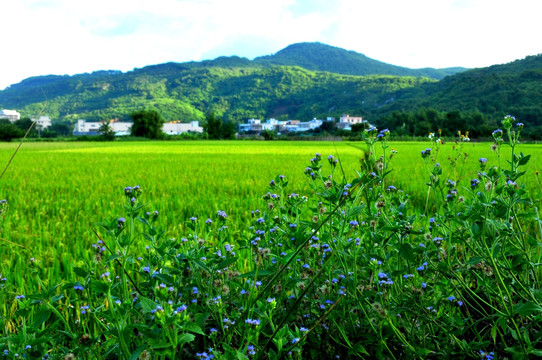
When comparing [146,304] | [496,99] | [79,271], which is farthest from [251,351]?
[496,99]

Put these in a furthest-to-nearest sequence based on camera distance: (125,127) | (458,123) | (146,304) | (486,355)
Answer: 1. (125,127)
2. (458,123)
3. (486,355)
4. (146,304)

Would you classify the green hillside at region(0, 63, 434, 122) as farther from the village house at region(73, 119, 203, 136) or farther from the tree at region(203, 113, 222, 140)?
the tree at region(203, 113, 222, 140)

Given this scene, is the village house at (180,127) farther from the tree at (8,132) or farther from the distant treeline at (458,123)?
the distant treeline at (458,123)

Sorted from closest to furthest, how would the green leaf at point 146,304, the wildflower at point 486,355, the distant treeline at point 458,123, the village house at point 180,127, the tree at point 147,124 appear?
the green leaf at point 146,304
the wildflower at point 486,355
the distant treeline at point 458,123
the tree at point 147,124
the village house at point 180,127

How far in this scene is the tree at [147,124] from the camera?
89500 millimetres

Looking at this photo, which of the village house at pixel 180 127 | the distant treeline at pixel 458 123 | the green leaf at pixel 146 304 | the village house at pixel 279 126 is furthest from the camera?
the village house at pixel 180 127

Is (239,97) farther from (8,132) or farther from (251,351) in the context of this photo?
(251,351)

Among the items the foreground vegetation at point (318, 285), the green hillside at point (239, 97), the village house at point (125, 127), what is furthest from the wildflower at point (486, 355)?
the village house at point (125, 127)

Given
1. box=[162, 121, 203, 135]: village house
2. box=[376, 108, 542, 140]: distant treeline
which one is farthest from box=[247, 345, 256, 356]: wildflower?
box=[162, 121, 203, 135]: village house

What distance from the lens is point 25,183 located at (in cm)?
706

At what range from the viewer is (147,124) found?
89.5m

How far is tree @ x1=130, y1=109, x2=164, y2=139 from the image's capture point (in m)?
89.5

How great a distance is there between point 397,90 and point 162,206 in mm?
149814

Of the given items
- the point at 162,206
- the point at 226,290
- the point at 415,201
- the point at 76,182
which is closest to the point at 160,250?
the point at 226,290
